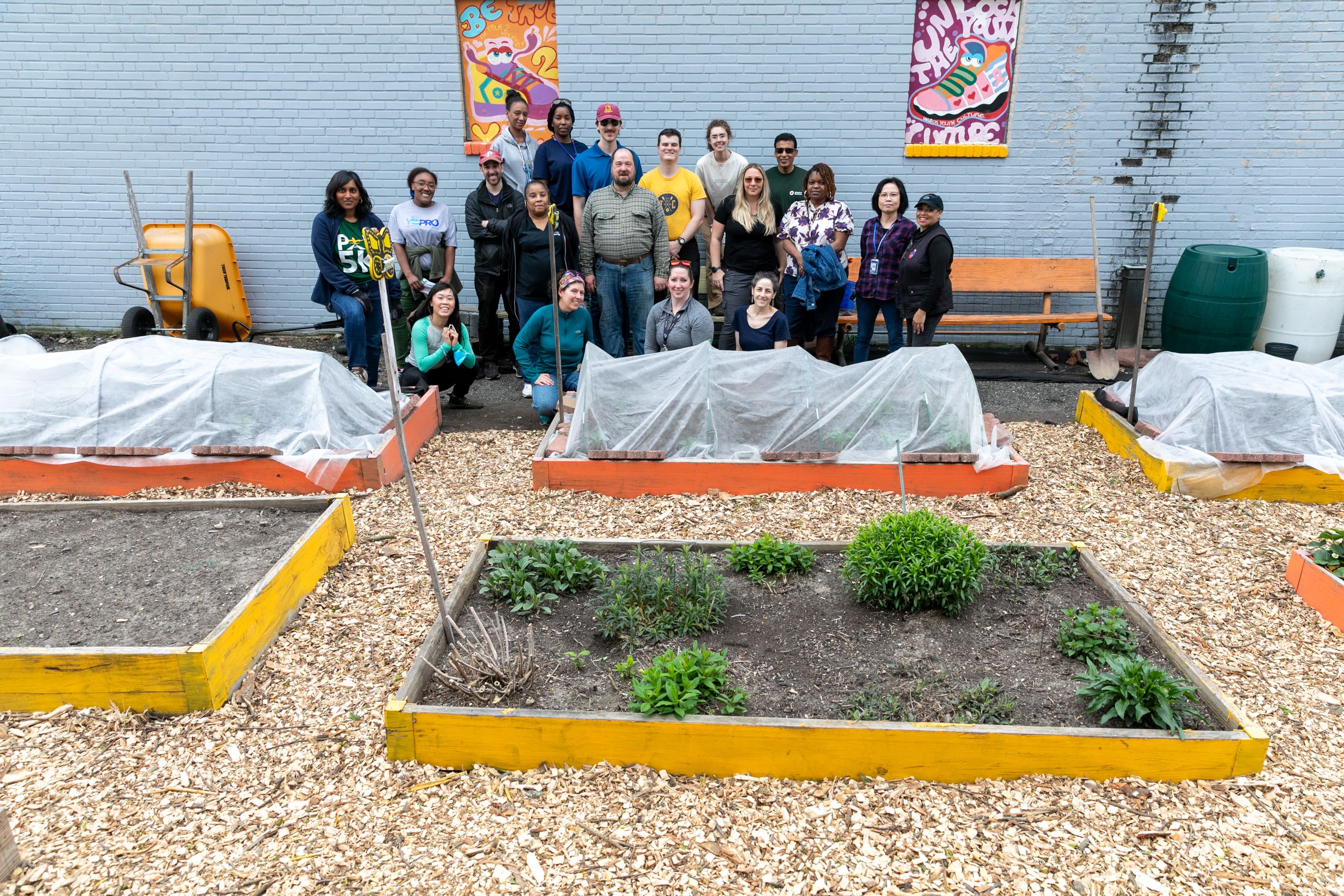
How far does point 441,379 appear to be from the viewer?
7.16 meters

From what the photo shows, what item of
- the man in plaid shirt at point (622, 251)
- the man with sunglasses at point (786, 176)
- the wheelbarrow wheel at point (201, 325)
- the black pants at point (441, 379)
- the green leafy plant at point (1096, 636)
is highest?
the man with sunglasses at point (786, 176)

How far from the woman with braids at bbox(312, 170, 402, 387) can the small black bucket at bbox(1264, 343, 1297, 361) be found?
7.38 meters

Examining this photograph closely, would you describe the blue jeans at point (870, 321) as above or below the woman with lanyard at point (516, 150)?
below

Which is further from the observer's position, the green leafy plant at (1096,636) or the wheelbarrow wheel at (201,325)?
the wheelbarrow wheel at (201,325)

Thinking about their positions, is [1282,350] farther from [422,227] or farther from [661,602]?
[422,227]

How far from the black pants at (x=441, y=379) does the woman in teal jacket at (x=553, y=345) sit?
0.61 metres

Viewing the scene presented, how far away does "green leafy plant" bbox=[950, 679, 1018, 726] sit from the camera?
Result: 329cm

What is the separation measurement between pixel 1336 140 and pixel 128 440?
1009 cm

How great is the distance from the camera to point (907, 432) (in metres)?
5.54

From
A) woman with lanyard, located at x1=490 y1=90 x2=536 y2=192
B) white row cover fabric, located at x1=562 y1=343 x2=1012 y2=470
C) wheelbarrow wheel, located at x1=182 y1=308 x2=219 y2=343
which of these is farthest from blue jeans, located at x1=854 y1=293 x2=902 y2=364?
wheelbarrow wheel, located at x1=182 y1=308 x2=219 y2=343

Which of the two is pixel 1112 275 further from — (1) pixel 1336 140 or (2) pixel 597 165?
(2) pixel 597 165

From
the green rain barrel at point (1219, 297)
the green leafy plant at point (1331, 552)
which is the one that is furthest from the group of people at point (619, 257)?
the green leafy plant at point (1331, 552)

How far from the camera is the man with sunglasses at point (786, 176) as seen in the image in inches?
296

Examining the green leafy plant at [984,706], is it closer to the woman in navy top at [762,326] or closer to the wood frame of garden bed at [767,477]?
the wood frame of garden bed at [767,477]
